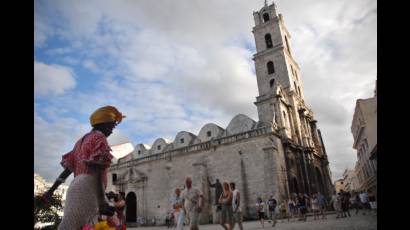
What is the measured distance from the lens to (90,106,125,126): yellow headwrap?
347cm

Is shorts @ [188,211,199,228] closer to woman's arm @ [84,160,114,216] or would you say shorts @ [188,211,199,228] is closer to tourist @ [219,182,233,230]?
tourist @ [219,182,233,230]

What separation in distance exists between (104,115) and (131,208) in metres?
24.8

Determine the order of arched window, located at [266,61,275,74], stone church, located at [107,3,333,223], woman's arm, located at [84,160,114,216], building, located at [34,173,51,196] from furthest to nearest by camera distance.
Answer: arched window, located at [266,61,275,74]
stone church, located at [107,3,333,223]
building, located at [34,173,51,196]
woman's arm, located at [84,160,114,216]

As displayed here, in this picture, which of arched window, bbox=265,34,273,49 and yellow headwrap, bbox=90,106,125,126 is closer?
yellow headwrap, bbox=90,106,125,126

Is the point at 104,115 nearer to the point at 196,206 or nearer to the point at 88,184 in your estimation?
the point at 88,184

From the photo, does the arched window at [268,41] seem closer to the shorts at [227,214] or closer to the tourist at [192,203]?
the shorts at [227,214]

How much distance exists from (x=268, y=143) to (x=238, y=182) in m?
3.63

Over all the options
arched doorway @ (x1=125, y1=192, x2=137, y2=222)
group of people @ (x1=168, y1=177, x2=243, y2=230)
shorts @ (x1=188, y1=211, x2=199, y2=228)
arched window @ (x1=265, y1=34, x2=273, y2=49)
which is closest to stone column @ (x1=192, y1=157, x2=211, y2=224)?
arched doorway @ (x1=125, y1=192, x2=137, y2=222)

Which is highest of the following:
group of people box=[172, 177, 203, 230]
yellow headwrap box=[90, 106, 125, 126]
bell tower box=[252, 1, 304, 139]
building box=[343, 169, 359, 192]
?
bell tower box=[252, 1, 304, 139]

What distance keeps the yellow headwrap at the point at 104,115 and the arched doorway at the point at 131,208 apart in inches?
956

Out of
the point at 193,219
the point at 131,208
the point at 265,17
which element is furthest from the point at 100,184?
the point at 265,17

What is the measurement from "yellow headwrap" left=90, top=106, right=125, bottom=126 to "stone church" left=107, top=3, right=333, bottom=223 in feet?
54.9
